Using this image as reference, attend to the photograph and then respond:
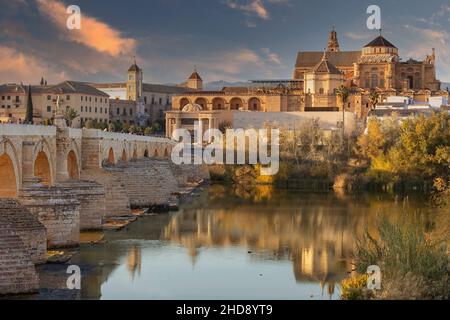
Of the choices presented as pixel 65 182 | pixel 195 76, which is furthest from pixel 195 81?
pixel 65 182

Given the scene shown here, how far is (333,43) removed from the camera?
9888 cm

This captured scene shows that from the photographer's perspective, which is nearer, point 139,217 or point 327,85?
point 139,217

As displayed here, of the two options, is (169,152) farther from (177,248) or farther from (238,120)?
(177,248)

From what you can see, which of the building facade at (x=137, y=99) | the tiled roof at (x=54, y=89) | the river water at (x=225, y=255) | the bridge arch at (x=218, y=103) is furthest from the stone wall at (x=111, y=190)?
the building facade at (x=137, y=99)

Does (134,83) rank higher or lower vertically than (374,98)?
higher

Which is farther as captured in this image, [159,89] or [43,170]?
[159,89]

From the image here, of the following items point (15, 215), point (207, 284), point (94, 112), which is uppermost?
point (94, 112)

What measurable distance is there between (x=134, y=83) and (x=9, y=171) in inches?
3035

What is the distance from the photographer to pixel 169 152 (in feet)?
194

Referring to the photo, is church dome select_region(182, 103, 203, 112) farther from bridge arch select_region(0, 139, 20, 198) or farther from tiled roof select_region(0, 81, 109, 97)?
bridge arch select_region(0, 139, 20, 198)

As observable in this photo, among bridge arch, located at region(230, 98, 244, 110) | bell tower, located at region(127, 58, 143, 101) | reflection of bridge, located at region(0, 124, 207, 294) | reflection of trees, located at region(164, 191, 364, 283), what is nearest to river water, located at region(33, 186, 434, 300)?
reflection of trees, located at region(164, 191, 364, 283)

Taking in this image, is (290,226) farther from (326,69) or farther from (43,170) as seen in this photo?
(326,69)
